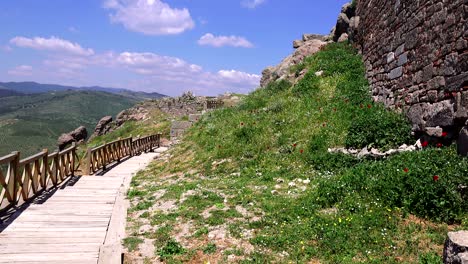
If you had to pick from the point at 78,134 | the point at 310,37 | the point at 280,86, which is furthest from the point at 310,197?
the point at 78,134

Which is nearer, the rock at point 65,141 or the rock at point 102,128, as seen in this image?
the rock at point 65,141

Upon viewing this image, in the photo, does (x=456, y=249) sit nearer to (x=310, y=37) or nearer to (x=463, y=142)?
(x=463, y=142)

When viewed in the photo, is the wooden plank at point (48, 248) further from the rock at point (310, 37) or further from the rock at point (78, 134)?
the rock at point (78, 134)

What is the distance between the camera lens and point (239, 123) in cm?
1759

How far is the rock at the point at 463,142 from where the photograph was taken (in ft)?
25.8

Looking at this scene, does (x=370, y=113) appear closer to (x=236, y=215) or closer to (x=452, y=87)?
(x=452, y=87)

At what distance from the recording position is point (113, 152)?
20.5 m

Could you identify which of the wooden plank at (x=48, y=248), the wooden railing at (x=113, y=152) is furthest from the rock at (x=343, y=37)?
the wooden plank at (x=48, y=248)

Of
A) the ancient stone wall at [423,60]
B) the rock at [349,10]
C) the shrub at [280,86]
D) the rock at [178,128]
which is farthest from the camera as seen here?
the rock at [178,128]

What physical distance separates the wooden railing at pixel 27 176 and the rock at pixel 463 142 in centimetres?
1048

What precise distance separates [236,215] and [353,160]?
4.50 m

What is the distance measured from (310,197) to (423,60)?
5.51 m

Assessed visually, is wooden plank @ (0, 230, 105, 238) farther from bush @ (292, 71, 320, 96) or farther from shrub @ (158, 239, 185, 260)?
bush @ (292, 71, 320, 96)

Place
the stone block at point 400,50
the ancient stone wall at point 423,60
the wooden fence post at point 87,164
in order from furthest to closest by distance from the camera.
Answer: the wooden fence post at point 87,164, the stone block at point 400,50, the ancient stone wall at point 423,60
